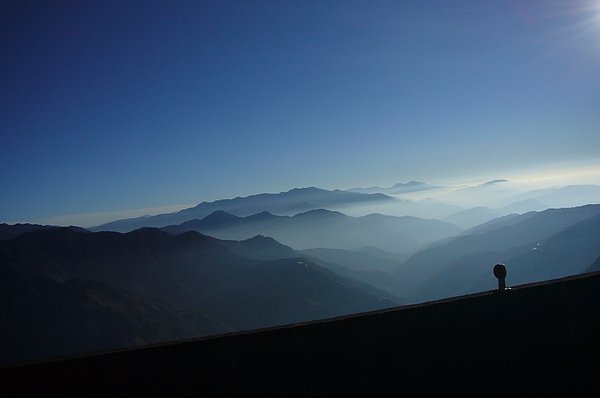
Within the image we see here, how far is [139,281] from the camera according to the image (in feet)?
382

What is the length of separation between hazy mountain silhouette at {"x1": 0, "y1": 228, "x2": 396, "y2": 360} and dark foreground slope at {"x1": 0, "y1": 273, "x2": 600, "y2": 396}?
8437cm

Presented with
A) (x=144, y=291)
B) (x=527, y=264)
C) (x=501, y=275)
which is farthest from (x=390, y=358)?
(x=527, y=264)

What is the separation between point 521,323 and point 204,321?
98.5 meters

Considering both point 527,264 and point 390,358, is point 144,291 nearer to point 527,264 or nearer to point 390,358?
point 390,358

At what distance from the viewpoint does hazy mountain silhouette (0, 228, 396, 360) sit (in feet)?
244

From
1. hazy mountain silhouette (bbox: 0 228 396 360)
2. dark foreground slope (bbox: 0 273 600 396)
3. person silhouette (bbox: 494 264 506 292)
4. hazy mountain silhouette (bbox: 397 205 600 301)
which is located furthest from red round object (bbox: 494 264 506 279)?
hazy mountain silhouette (bbox: 397 205 600 301)

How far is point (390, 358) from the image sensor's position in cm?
315

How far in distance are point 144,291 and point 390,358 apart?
125 m

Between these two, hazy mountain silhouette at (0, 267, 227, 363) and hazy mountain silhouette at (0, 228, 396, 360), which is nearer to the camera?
hazy mountain silhouette at (0, 267, 227, 363)

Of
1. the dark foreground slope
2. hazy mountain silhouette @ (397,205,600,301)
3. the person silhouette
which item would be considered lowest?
hazy mountain silhouette @ (397,205,600,301)

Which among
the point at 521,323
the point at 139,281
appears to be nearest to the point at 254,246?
the point at 139,281

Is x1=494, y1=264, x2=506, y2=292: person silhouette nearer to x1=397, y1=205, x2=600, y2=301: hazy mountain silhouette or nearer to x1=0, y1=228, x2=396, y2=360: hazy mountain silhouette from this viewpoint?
x1=0, y1=228, x2=396, y2=360: hazy mountain silhouette

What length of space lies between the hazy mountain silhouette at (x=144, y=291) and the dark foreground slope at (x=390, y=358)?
84.4m

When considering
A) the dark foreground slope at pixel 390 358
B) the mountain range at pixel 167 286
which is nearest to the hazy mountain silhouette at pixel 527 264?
the mountain range at pixel 167 286
